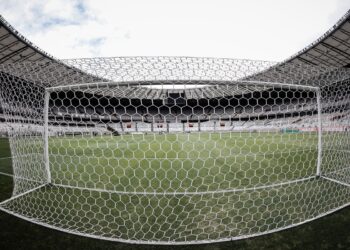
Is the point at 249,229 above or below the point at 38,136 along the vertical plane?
below

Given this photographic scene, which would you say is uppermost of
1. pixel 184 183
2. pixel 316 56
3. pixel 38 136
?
pixel 316 56

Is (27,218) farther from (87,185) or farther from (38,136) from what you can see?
(38,136)

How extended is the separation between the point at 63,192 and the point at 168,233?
153 centimetres

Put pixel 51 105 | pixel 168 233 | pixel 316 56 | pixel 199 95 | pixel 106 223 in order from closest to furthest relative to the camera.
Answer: pixel 168 233
pixel 106 223
pixel 51 105
pixel 199 95
pixel 316 56

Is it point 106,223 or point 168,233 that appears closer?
point 168,233

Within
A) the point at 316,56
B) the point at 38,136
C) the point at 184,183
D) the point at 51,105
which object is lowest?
the point at 184,183

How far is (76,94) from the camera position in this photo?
248 cm

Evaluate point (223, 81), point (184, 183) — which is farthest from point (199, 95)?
point (223, 81)

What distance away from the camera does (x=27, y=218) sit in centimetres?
188

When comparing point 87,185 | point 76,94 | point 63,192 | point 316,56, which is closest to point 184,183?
point 87,185

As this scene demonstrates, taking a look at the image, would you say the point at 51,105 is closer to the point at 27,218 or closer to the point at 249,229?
the point at 27,218

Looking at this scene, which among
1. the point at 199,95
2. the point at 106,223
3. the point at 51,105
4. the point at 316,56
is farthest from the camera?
the point at 316,56

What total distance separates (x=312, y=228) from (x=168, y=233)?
1115mm

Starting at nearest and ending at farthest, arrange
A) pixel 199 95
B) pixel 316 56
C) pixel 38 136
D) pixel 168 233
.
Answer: pixel 168 233, pixel 38 136, pixel 199 95, pixel 316 56
